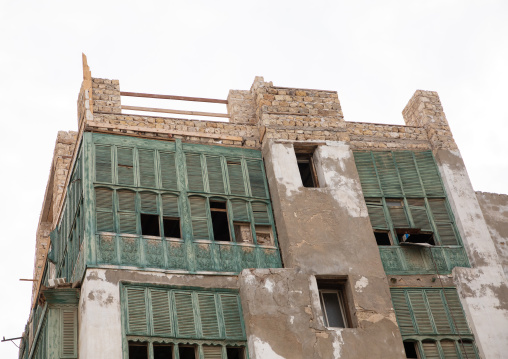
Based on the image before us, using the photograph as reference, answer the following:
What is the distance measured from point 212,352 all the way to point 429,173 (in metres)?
7.45

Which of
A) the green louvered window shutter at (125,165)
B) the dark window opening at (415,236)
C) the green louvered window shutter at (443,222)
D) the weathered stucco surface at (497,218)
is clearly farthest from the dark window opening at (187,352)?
the weathered stucco surface at (497,218)

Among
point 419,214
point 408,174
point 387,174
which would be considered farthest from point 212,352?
point 408,174

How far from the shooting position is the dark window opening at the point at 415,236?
56.7 feet

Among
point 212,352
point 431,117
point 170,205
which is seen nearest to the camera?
point 212,352

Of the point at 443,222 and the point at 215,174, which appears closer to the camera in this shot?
the point at 215,174

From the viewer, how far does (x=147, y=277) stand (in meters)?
14.8

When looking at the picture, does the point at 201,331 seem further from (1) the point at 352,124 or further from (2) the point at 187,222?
(1) the point at 352,124

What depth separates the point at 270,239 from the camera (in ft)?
54.4

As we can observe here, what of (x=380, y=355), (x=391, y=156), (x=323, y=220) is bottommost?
(x=380, y=355)

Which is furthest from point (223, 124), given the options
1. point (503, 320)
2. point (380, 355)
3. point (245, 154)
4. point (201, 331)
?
point (503, 320)

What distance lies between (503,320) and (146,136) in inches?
355

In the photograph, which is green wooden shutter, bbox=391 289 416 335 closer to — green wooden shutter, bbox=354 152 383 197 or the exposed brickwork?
green wooden shutter, bbox=354 152 383 197

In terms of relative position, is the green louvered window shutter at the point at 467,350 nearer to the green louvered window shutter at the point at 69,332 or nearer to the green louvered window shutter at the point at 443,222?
the green louvered window shutter at the point at 443,222

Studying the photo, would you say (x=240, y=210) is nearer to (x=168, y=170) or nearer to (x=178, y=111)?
(x=168, y=170)
